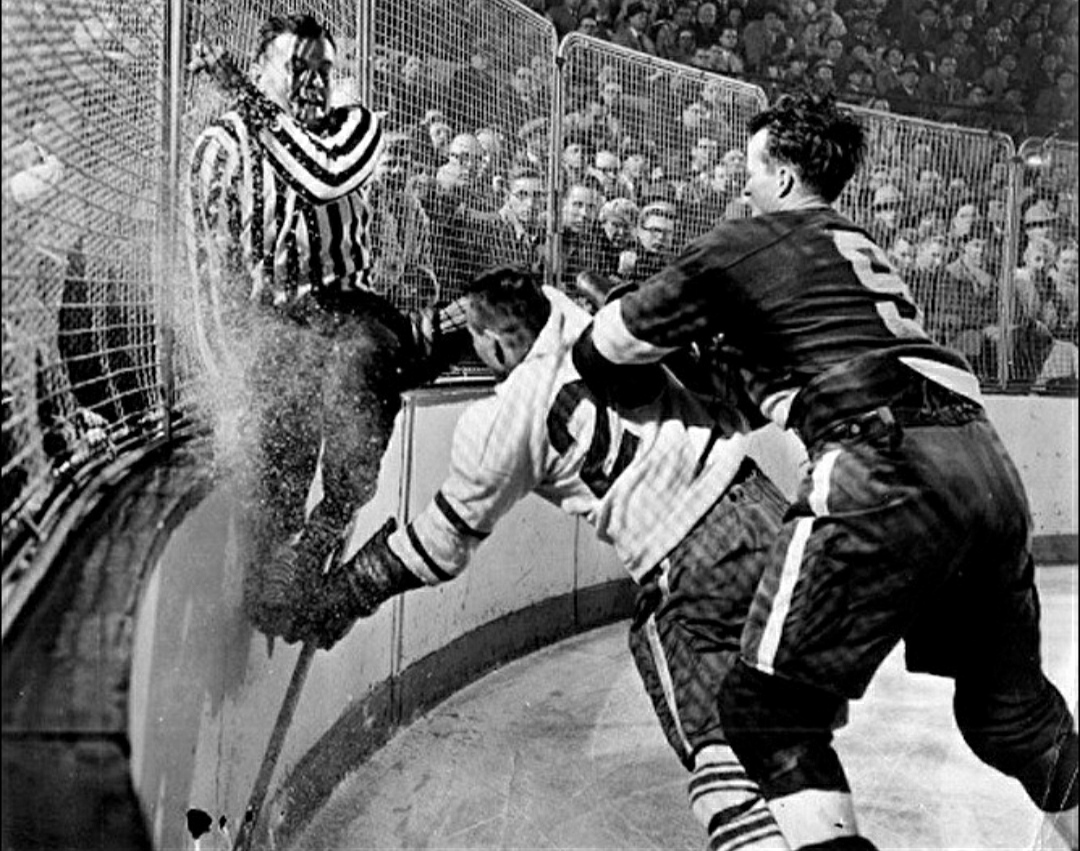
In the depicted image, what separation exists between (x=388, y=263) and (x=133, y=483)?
30 centimetres

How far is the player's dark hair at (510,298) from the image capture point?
4.17 ft

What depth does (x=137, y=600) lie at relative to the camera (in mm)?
1249

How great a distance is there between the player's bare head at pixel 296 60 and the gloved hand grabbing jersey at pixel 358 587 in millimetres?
400

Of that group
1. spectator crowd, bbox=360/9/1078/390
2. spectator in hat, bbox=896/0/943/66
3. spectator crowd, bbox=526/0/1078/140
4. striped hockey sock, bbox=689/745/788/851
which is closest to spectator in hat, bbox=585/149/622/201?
spectator crowd, bbox=360/9/1078/390

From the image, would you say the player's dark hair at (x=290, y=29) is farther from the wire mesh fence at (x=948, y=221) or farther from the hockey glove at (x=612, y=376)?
the wire mesh fence at (x=948, y=221)

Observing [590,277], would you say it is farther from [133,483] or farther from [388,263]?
[133,483]

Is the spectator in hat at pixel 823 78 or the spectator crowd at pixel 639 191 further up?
the spectator in hat at pixel 823 78

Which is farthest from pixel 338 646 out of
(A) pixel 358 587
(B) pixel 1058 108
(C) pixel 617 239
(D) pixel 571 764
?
(B) pixel 1058 108

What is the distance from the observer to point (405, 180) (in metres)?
1.25

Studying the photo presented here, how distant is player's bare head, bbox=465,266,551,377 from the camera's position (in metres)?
1.27

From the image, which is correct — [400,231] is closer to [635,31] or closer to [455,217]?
[455,217]

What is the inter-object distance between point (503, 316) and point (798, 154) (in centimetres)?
32

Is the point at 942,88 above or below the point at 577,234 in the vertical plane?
above

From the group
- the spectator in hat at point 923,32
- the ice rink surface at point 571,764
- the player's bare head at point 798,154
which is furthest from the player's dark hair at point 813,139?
the ice rink surface at point 571,764
